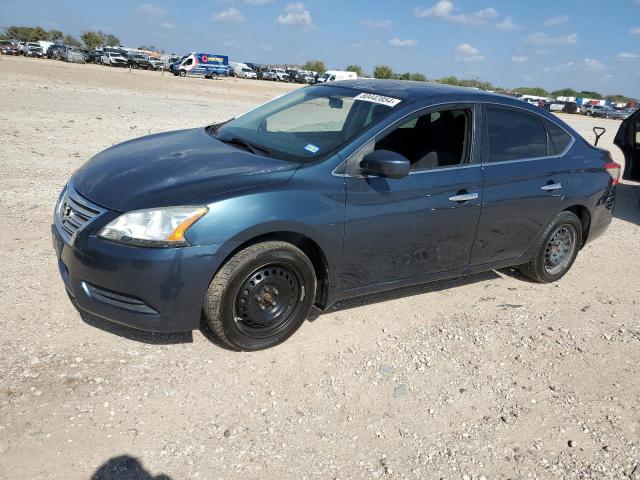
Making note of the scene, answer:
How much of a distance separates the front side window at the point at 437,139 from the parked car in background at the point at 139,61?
2179 inches

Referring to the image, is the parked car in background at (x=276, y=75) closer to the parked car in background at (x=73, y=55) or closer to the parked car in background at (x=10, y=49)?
the parked car in background at (x=73, y=55)

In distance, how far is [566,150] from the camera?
201 inches

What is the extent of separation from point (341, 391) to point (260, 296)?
32.0 inches

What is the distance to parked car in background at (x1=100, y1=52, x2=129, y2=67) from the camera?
53.1 meters

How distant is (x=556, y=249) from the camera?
5398 millimetres

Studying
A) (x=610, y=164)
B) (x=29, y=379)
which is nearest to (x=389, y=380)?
(x=29, y=379)

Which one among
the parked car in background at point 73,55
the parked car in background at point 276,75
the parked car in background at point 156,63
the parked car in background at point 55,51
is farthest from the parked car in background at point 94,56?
the parked car in background at point 276,75

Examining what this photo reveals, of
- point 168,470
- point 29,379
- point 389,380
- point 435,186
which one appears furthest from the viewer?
point 435,186

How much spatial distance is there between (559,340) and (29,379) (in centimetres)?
384

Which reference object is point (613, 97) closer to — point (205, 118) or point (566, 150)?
point (205, 118)

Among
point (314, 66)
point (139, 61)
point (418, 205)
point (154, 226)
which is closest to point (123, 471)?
point (154, 226)

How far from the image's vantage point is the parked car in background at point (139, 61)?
53.5m

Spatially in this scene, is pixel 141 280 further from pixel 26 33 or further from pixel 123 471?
pixel 26 33

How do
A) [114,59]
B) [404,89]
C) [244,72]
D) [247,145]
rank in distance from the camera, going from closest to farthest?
[247,145], [404,89], [114,59], [244,72]
